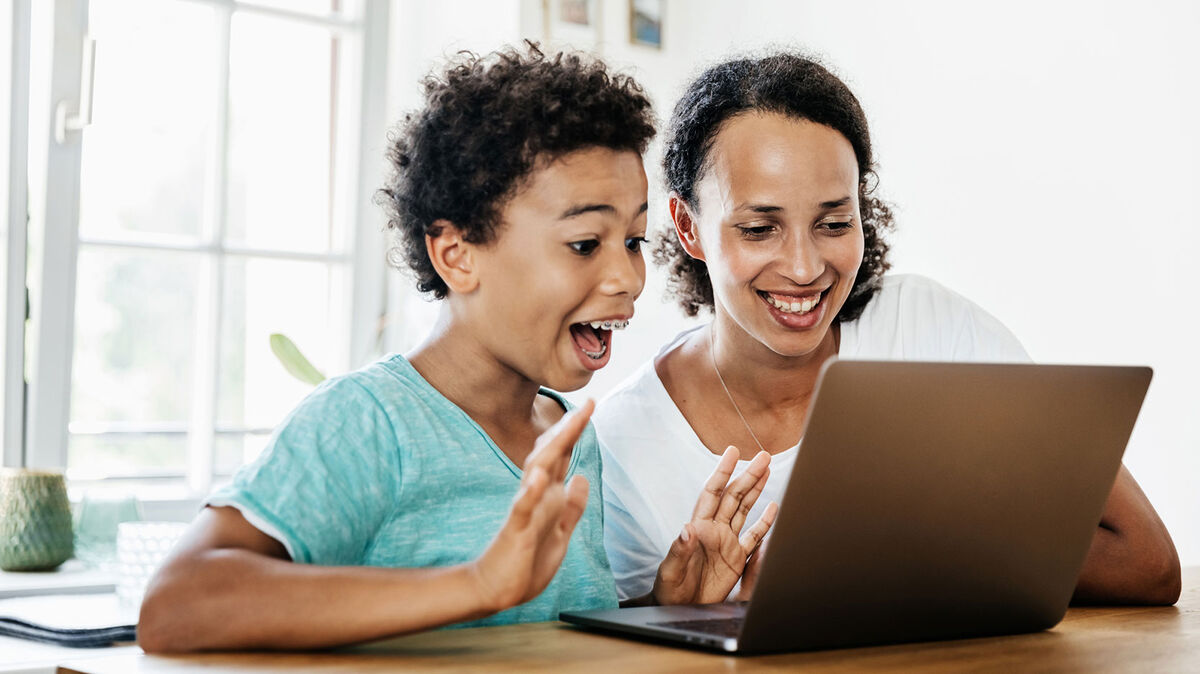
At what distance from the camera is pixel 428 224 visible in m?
1.19

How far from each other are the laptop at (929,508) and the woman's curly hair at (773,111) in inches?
27.8

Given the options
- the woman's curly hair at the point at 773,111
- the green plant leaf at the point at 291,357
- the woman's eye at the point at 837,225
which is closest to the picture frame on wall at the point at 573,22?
the green plant leaf at the point at 291,357

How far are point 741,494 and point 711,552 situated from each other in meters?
0.07

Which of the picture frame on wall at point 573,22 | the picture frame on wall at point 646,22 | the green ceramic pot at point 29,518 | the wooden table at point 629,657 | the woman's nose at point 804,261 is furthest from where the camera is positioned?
the picture frame on wall at point 646,22

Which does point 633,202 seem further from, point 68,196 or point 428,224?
point 68,196

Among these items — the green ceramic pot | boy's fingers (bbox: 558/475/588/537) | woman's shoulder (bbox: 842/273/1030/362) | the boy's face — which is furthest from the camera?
the green ceramic pot

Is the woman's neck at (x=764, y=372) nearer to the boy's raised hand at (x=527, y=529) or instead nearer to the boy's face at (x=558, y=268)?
the boy's face at (x=558, y=268)

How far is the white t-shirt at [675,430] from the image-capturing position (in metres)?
1.54

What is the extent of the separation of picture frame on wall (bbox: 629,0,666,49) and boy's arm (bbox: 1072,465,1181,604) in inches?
80.5

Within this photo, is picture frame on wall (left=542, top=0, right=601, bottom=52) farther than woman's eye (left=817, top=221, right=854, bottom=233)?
Yes

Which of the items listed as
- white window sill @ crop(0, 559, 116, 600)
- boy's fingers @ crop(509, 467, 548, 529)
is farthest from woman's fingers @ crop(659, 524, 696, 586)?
white window sill @ crop(0, 559, 116, 600)

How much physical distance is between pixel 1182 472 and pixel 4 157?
225 cm

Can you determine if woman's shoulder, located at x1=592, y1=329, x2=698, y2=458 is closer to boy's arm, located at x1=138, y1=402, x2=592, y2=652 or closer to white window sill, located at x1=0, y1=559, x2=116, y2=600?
boy's arm, located at x1=138, y1=402, x2=592, y2=652

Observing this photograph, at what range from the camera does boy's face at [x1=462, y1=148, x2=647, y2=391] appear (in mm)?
1126
